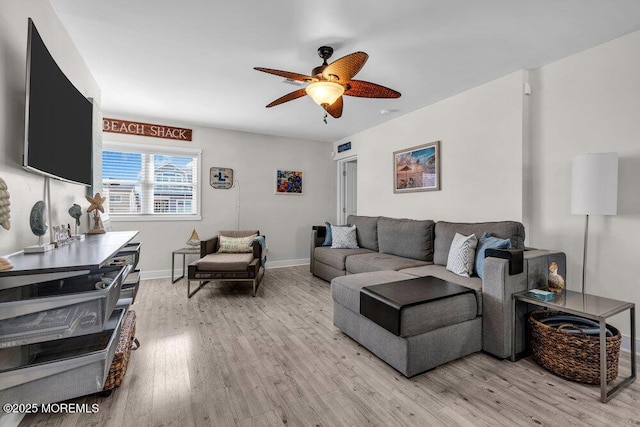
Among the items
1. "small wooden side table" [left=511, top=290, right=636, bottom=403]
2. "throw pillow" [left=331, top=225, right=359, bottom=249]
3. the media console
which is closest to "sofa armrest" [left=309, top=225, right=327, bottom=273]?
"throw pillow" [left=331, top=225, right=359, bottom=249]

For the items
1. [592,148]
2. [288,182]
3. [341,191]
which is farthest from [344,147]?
[592,148]

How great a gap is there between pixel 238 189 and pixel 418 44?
3543 millimetres

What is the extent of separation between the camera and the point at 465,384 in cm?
177

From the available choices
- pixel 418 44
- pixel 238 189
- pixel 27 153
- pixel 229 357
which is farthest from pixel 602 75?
pixel 238 189

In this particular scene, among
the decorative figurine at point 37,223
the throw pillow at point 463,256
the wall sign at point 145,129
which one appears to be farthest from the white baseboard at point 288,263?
the decorative figurine at point 37,223

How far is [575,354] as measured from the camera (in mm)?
1782

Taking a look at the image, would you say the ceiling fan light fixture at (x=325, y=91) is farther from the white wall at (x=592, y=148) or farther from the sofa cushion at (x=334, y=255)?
the sofa cushion at (x=334, y=255)

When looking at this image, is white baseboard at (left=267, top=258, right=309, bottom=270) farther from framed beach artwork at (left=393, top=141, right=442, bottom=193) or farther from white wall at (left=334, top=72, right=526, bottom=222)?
framed beach artwork at (left=393, top=141, right=442, bottom=193)

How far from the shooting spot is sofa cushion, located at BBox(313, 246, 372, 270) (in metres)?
3.82

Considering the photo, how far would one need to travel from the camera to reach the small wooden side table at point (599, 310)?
1.60m

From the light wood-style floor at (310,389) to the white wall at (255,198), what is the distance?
212 centimetres

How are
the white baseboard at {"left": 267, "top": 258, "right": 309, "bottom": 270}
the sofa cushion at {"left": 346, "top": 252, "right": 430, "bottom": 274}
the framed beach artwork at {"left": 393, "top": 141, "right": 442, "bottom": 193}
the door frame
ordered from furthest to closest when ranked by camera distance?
the door frame < the white baseboard at {"left": 267, "top": 258, "right": 309, "bottom": 270} < the framed beach artwork at {"left": 393, "top": 141, "right": 442, "bottom": 193} < the sofa cushion at {"left": 346, "top": 252, "right": 430, "bottom": 274}

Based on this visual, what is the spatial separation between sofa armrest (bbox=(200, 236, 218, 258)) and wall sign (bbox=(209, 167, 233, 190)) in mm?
1024

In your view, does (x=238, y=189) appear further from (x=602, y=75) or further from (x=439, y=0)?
(x=602, y=75)
